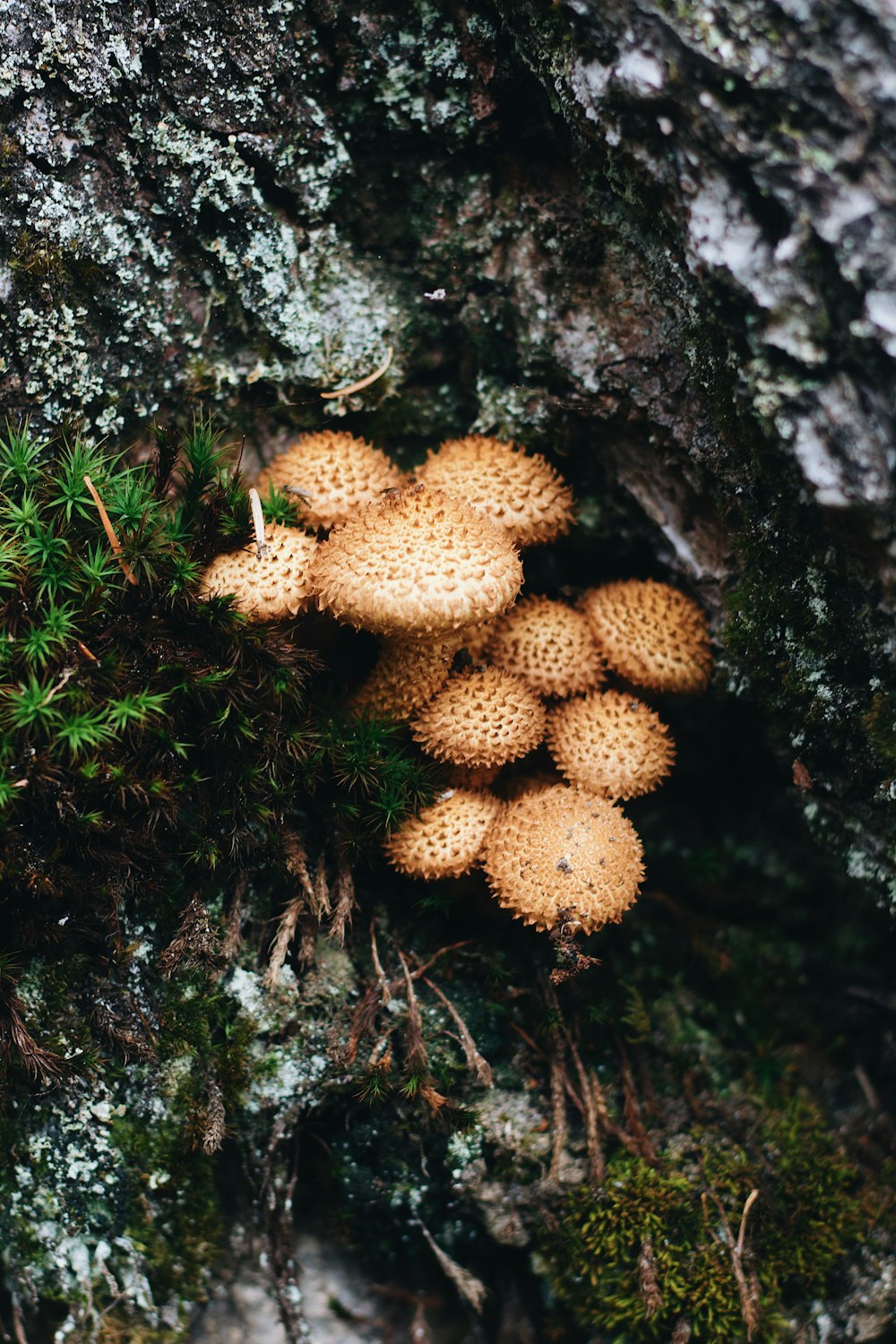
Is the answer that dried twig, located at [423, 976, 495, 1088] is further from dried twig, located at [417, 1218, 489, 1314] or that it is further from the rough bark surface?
the rough bark surface

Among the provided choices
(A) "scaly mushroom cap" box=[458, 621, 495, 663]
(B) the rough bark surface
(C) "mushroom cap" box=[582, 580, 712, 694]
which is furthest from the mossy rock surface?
(A) "scaly mushroom cap" box=[458, 621, 495, 663]

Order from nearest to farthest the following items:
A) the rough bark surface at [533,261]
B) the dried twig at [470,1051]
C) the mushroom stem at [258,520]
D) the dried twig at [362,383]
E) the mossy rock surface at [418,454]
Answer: the rough bark surface at [533,261], the mossy rock surface at [418,454], the mushroom stem at [258,520], the dried twig at [470,1051], the dried twig at [362,383]

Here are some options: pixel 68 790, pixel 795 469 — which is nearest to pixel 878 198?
pixel 795 469

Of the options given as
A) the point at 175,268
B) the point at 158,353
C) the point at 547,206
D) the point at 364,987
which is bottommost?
the point at 364,987

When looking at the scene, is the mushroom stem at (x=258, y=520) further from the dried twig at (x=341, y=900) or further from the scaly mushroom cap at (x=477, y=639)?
the dried twig at (x=341, y=900)

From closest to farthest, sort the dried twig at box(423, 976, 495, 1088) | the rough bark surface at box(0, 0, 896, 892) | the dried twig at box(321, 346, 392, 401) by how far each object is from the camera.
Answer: the rough bark surface at box(0, 0, 896, 892) < the dried twig at box(423, 976, 495, 1088) < the dried twig at box(321, 346, 392, 401)

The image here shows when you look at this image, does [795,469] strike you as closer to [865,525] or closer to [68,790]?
[865,525]

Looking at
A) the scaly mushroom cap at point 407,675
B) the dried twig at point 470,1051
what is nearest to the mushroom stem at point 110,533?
the scaly mushroom cap at point 407,675
